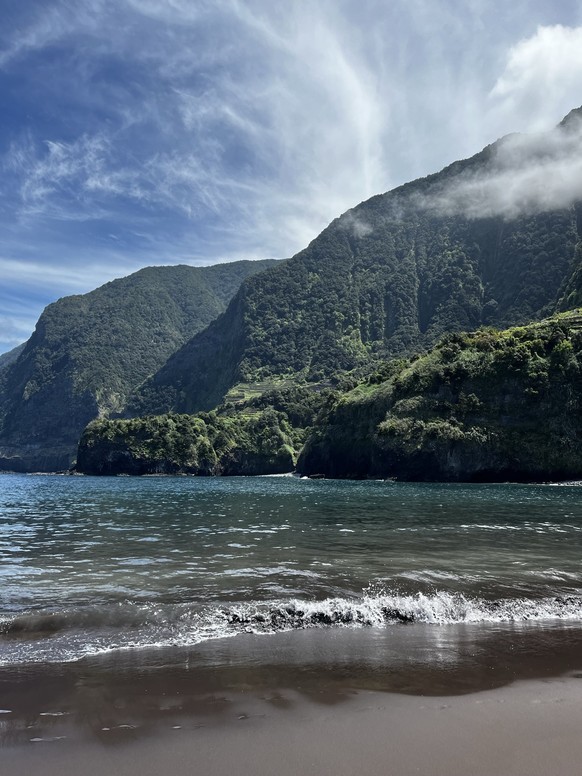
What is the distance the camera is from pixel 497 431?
97562mm

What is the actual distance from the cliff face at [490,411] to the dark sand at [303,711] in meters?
93.0


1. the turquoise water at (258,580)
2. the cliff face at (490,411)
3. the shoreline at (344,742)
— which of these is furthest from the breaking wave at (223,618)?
the cliff face at (490,411)

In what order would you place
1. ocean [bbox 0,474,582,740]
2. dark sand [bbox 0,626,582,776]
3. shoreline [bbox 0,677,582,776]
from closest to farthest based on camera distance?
shoreline [bbox 0,677,582,776] → dark sand [bbox 0,626,582,776] → ocean [bbox 0,474,582,740]

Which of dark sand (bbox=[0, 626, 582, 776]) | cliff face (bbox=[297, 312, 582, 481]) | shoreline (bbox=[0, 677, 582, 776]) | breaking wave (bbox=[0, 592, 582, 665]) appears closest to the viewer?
Answer: shoreline (bbox=[0, 677, 582, 776])

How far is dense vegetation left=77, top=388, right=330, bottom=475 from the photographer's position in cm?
16438

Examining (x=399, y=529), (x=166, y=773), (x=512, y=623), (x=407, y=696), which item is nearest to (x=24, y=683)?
(x=166, y=773)

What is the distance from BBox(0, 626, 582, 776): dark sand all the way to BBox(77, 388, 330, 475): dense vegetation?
15925 centimetres

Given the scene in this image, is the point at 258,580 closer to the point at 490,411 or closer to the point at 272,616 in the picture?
the point at 272,616

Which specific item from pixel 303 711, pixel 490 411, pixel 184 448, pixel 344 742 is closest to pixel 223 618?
pixel 303 711

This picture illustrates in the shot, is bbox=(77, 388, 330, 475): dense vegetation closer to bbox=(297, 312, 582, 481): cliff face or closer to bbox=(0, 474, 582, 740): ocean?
bbox=(297, 312, 582, 481): cliff face

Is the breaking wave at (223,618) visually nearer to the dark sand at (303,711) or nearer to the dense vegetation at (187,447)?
the dark sand at (303,711)

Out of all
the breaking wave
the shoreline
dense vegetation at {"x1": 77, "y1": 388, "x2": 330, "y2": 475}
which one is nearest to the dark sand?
the shoreline

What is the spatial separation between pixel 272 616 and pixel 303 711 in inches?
171

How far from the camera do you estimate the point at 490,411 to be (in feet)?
327
